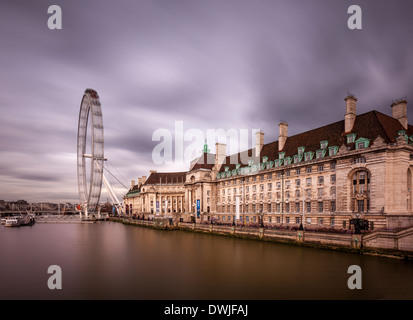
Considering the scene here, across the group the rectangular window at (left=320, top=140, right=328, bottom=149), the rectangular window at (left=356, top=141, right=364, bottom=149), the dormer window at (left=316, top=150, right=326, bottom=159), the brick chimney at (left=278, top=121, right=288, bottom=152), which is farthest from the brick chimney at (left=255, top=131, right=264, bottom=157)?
the rectangular window at (left=356, top=141, right=364, bottom=149)

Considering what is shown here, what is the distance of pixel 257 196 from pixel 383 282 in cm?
4042

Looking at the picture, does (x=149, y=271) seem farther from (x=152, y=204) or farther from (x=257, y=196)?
(x=152, y=204)

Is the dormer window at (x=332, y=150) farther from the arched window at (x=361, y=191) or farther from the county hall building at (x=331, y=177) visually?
the arched window at (x=361, y=191)

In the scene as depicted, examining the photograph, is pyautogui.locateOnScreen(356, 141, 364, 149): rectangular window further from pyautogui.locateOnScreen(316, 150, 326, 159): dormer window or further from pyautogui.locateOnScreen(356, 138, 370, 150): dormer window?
pyautogui.locateOnScreen(316, 150, 326, 159): dormer window

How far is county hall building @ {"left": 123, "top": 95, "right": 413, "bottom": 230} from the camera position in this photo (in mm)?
35156

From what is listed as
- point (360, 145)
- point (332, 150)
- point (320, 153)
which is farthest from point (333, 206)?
point (360, 145)

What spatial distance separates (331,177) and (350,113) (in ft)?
38.7

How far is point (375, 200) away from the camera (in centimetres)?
3581

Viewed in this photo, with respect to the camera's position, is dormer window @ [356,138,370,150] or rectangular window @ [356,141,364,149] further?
rectangular window @ [356,141,364,149]

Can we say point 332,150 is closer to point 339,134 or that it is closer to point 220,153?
point 339,134

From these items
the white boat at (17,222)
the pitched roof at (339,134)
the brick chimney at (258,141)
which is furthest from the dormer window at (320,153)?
the white boat at (17,222)

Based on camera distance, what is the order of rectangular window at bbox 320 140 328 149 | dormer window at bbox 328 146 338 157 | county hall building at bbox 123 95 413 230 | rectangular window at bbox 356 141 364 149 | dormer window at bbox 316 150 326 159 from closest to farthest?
county hall building at bbox 123 95 413 230 < rectangular window at bbox 356 141 364 149 < dormer window at bbox 328 146 338 157 < dormer window at bbox 316 150 326 159 < rectangular window at bbox 320 140 328 149

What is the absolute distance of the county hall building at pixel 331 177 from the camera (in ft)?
115

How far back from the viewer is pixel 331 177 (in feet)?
142
